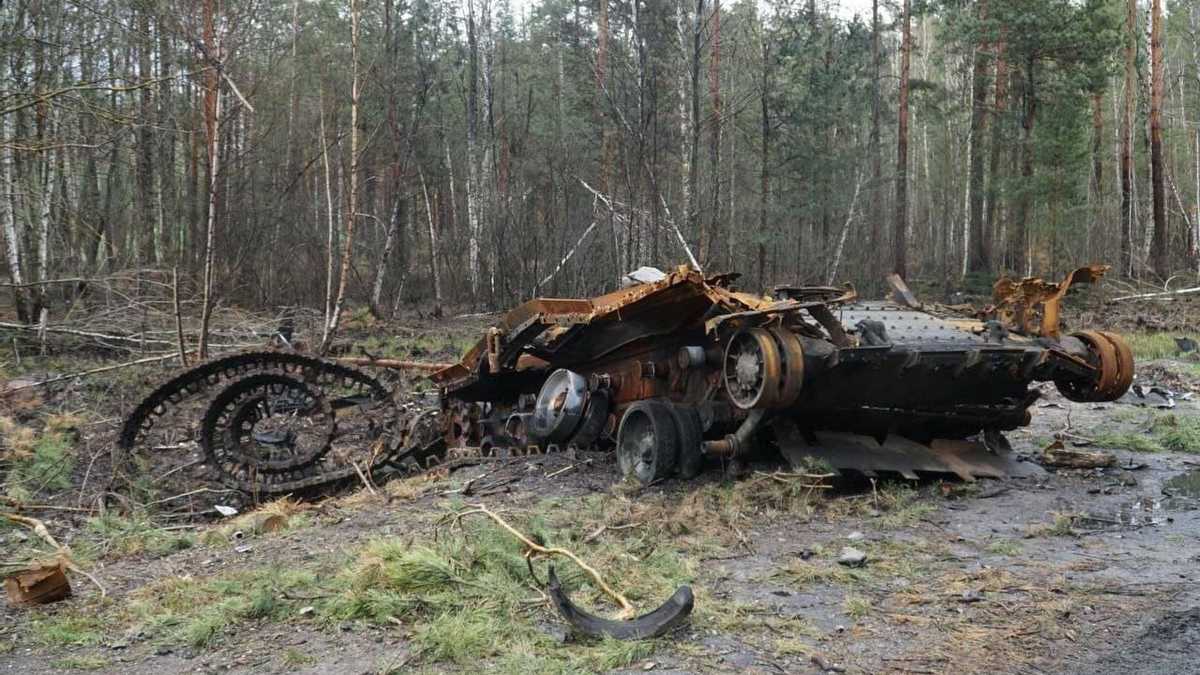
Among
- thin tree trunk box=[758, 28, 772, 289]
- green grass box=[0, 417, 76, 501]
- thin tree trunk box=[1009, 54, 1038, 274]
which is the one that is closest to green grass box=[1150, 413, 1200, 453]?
green grass box=[0, 417, 76, 501]

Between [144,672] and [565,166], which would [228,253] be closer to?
[565,166]

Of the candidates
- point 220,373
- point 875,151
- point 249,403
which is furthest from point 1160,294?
point 220,373

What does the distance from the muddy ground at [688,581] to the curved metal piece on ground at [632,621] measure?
0.18 feet

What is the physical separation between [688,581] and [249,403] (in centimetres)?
501

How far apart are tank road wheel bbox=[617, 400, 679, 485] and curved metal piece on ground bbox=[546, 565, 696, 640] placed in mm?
2847

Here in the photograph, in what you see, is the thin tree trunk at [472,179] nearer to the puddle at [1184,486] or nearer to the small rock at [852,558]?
the puddle at [1184,486]

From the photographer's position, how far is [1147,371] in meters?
12.2

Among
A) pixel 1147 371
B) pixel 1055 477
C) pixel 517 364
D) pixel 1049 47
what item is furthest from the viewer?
pixel 1049 47

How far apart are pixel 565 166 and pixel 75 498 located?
1448 cm

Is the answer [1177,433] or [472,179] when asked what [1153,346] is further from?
[472,179]

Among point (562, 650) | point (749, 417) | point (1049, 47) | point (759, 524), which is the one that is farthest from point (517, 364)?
point (1049, 47)

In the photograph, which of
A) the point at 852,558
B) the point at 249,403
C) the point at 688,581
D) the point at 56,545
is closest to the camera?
the point at 688,581

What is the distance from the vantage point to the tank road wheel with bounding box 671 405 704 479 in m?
6.61

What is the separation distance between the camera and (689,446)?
21.7 ft
